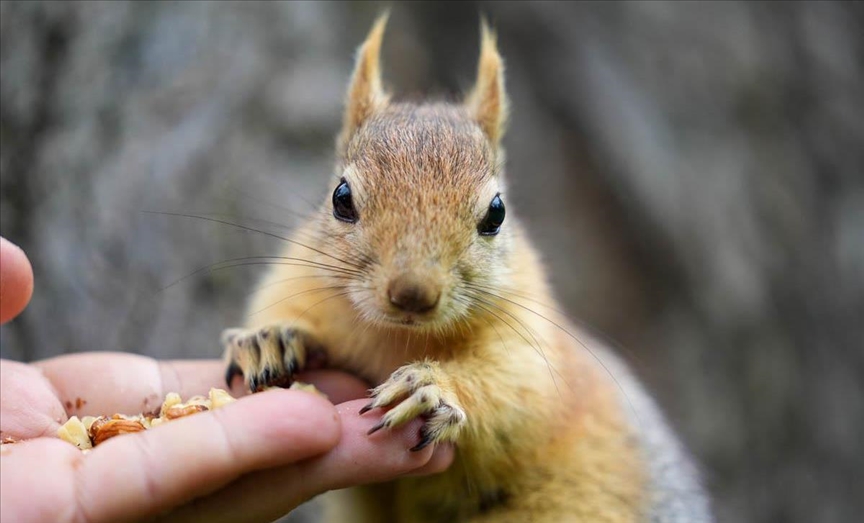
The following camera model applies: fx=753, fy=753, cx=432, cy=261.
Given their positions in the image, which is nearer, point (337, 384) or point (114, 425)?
point (114, 425)

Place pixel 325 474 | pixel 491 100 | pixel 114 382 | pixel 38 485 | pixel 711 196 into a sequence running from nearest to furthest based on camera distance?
pixel 38 485 → pixel 325 474 → pixel 114 382 → pixel 491 100 → pixel 711 196

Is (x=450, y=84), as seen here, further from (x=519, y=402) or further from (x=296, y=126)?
(x=519, y=402)

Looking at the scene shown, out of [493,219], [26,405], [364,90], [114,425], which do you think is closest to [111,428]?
[114,425]

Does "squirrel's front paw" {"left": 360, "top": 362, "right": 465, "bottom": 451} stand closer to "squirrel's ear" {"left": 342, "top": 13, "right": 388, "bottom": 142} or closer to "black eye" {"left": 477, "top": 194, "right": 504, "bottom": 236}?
"black eye" {"left": 477, "top": 194, "right": 504, "bottom": 236}

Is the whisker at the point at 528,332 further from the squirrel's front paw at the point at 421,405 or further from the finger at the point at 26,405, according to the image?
the finger at the point at 26,405

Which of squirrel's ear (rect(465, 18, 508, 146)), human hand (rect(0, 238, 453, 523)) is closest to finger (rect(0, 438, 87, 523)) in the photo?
human hand (rect(0, 238, 453, 523))

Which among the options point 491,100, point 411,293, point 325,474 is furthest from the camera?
point 491,100

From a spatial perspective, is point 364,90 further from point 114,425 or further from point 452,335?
point 114,425
